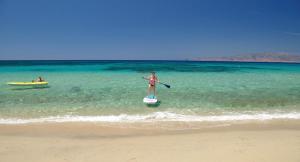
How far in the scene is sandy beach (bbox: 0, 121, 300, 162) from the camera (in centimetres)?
621

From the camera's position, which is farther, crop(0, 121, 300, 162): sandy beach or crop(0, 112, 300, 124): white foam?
crop(0, 112, 300, 124): white foam

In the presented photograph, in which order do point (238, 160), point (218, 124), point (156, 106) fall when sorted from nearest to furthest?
1. point (238, 160)
2. point (218, 124)
3. point (156, 106)

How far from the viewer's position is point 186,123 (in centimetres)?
973

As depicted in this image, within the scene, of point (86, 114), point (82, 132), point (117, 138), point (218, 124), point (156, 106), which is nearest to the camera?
point (117, 138)

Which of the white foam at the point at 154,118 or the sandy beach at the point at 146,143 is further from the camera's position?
the white foam at the point at 154,118

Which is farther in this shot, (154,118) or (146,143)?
(154,118)

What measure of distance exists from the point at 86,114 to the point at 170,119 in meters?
3.78

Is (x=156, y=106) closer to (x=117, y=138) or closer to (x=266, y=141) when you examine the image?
(x=117, y=138)

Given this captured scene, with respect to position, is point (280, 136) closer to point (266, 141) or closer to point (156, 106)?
point (266, 141)

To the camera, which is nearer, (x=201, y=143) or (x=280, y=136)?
(x=201, y=143)

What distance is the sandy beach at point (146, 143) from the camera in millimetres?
6215

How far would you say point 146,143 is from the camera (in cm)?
729

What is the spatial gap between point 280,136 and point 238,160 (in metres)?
2.95

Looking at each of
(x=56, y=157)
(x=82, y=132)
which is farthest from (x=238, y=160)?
(x=82, y=132)
